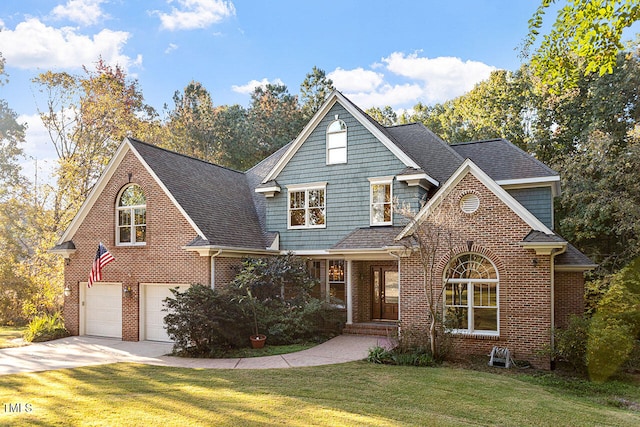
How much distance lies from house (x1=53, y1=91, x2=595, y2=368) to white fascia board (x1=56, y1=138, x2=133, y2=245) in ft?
0.17

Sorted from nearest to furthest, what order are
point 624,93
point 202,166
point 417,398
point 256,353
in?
point 417,398, point 256,353, point 202,166, point 624,93

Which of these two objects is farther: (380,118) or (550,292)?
(380,118)

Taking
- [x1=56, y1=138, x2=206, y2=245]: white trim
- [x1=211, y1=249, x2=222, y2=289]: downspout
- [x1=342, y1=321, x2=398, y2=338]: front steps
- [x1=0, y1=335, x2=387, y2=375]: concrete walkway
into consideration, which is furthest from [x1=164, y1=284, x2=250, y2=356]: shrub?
[x1=342, y1=321, x2=398, y2=338]: front steps

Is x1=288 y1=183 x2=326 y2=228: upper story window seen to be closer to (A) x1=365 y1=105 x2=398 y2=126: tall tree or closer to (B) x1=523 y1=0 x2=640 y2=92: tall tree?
(B) x1=523 y1=0 x2=640 y2=92: tall tree

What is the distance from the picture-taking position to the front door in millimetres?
17297

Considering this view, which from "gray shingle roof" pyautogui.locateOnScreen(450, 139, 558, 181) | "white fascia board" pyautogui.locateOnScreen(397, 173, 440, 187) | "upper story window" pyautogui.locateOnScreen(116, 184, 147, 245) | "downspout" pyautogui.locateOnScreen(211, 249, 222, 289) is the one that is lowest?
"downspout" pyautogui.locateOnScreen(211, 249, 222, 289)

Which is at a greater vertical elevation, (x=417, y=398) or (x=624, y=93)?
(x=624, y=93)

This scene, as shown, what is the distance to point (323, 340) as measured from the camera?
585 inches

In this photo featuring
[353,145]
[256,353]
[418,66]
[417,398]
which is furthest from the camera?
[418,66]

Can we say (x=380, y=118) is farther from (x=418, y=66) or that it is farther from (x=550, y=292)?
(x=550, y=292)

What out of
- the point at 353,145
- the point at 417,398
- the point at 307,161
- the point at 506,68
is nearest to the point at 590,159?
the point at 506,68

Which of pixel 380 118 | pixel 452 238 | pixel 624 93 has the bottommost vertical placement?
pixel 452 238

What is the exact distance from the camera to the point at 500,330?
1227 centimetres

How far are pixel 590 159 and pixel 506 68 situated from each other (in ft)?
30.3
